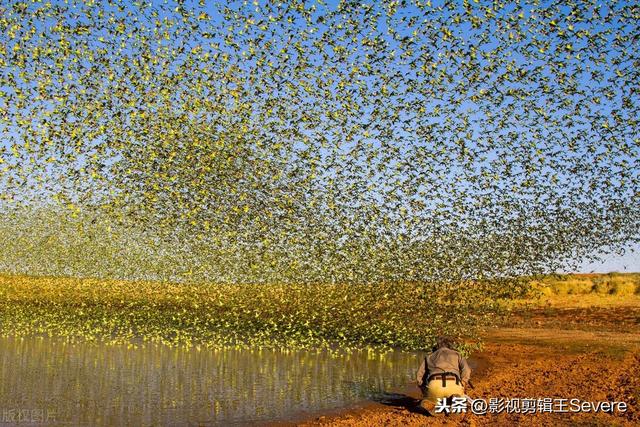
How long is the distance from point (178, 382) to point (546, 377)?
1086cm

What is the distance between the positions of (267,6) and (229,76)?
2.34 meters

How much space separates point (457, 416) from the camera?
40.9 ft

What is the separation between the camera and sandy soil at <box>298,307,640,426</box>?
12.4 m

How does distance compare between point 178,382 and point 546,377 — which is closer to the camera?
point 178,382

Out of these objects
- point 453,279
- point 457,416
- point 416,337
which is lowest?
point 457,416

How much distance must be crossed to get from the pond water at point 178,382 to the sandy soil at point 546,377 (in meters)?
1.77

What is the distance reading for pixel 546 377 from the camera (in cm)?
1761

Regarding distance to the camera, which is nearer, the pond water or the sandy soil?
the sandy soil

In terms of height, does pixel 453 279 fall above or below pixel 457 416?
above

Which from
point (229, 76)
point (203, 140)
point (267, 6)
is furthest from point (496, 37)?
point (203, 140)

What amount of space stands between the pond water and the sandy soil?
69.5 inches

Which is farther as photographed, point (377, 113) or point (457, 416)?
point (377, 113)

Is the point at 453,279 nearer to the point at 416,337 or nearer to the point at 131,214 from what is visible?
the point at 416,337

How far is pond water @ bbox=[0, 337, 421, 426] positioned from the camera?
13922mm
